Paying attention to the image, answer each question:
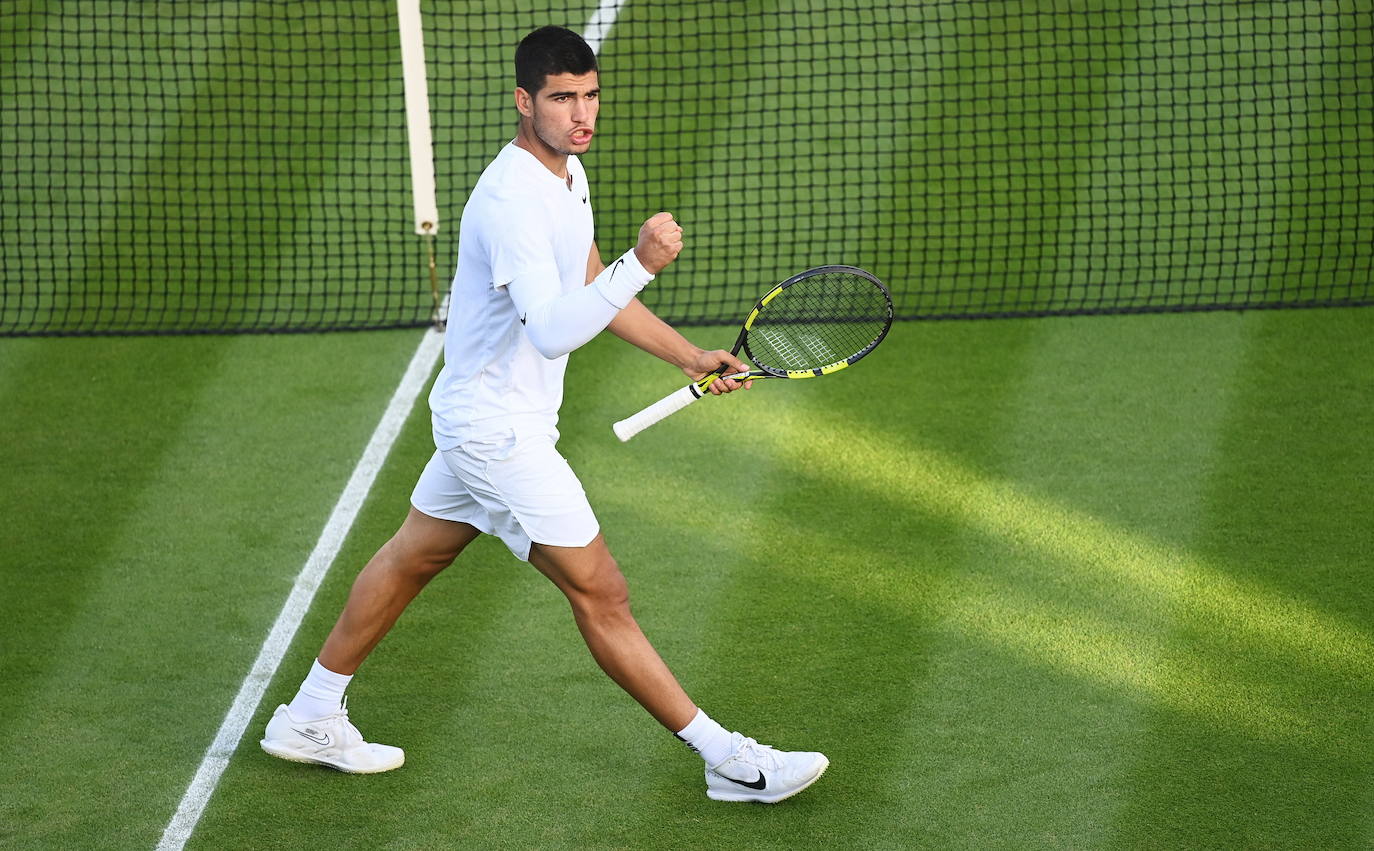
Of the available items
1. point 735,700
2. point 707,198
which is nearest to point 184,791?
point 735,700

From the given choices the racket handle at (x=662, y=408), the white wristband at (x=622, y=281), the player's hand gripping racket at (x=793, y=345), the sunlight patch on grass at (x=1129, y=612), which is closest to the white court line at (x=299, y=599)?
the player's hand gripping racket at (x=793, y=345)

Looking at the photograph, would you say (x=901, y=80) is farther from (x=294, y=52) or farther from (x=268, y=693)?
(x=268, y=693)

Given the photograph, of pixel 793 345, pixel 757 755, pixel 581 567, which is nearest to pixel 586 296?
pixel 581 567

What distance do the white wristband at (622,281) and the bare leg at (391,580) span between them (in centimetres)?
112

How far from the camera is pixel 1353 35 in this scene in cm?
1100

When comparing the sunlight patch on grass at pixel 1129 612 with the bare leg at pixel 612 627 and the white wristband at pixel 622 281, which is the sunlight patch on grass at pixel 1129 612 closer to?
the bare leg at pixel 612 627

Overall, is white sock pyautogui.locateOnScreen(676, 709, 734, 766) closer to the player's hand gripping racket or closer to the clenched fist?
the player's hand gripping racket

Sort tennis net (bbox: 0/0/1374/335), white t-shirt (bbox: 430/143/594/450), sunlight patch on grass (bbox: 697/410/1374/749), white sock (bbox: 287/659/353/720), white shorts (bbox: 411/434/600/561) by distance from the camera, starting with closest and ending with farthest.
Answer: white t-shirt (bbox: 430/143/594/450), white shorts (bbox: 411/434/600/561), white sock (bbox: 287/659/353/720), sunlight patch on grass (bbox: 697/410/1374/749), tennis net (bbox: 0/0/1374/335)

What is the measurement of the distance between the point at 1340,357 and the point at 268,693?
5044mm

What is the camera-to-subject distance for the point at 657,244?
442 centimetres

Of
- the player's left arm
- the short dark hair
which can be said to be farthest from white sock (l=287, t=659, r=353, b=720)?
the short dark hair

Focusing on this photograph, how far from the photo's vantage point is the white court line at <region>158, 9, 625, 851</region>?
5234 millimetres

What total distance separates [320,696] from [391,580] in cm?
45

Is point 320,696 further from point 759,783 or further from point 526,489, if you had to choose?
point 759,783
